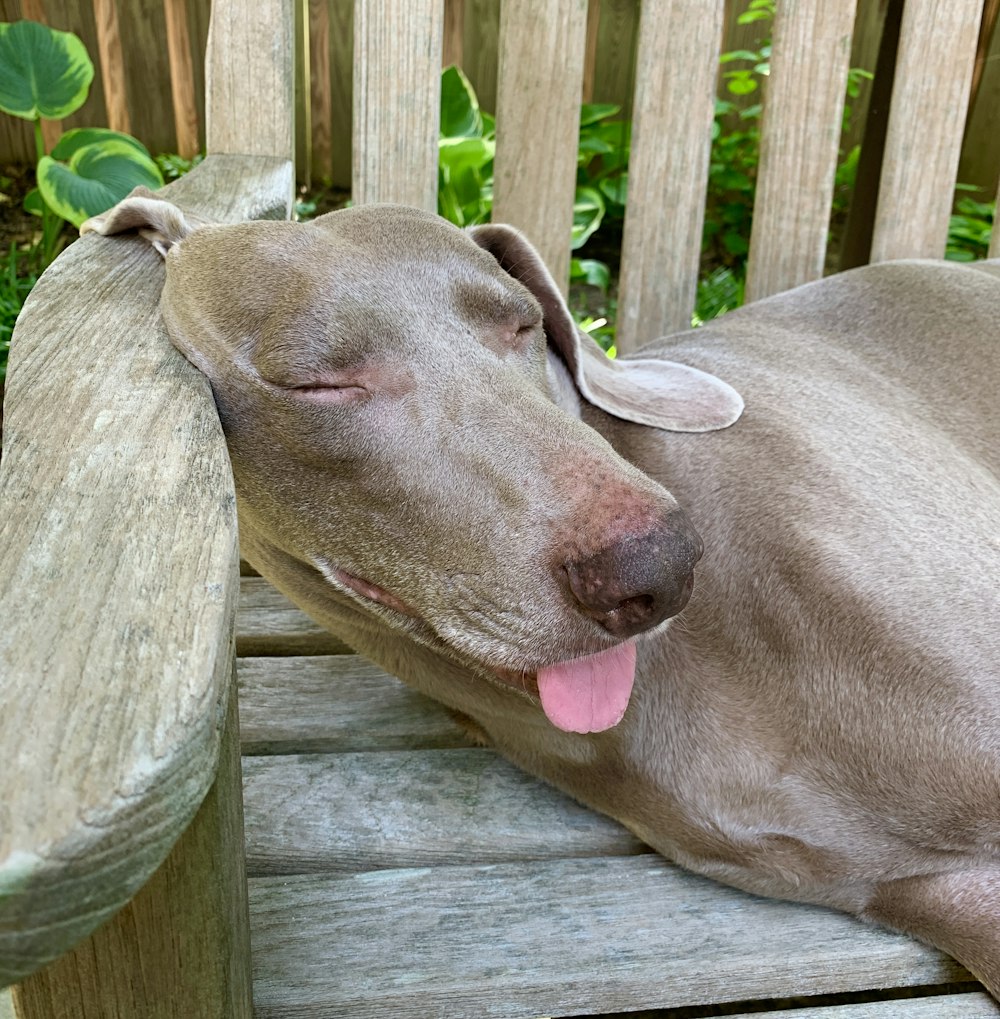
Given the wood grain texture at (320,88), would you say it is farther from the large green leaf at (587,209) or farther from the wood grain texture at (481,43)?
the large green leaf at (587,209)

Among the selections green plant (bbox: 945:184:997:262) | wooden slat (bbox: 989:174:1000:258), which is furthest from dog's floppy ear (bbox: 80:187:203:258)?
green plant (bbox: 945:184:997:262)

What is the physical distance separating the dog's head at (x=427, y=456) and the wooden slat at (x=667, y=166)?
3.54ft

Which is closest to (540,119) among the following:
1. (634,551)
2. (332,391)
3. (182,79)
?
(332,391)

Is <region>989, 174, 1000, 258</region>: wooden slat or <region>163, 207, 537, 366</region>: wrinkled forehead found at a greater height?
<region>163, 207, 537, 366</region>: wrinkled forehead

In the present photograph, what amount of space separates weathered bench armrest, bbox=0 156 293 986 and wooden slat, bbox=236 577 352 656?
99 cm

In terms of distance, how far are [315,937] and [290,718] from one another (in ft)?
1.74

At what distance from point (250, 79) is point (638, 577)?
1.71 m

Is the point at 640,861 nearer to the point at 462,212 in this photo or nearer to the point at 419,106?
the point at 419,106

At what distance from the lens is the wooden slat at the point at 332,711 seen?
1.85 metres

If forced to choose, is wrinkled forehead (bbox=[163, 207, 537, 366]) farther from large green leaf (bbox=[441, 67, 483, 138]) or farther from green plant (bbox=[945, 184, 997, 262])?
green plant (bbox=[945, 184, 997, 262])

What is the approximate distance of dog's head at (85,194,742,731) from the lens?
1.12m

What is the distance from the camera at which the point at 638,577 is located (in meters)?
1.06

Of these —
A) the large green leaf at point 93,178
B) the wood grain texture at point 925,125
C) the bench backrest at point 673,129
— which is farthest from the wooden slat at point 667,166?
the large green leaf at point 93,178

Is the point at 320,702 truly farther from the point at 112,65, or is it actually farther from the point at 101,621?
the point at 112,65
